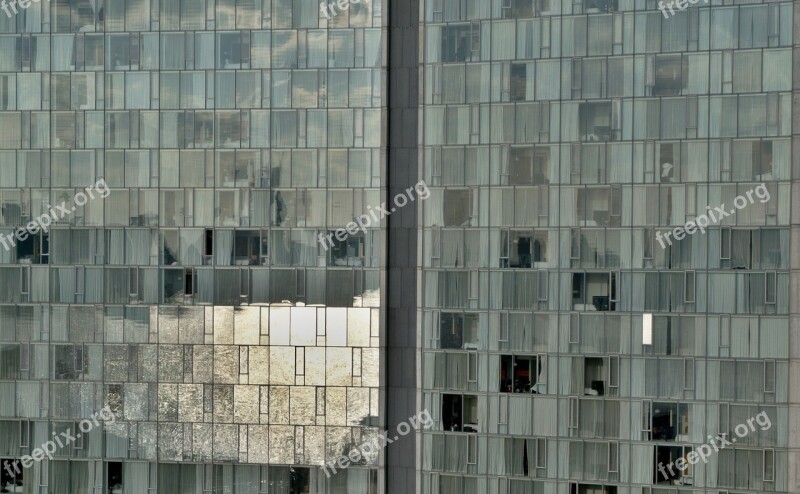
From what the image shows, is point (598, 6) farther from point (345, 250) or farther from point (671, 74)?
point (345, 250)

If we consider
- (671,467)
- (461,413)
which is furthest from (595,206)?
(671,467)

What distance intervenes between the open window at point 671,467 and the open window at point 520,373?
18.4ft

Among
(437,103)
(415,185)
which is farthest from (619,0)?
(415,185)

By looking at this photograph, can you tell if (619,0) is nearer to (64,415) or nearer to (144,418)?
(144,418)

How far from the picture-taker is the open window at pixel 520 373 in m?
35.2

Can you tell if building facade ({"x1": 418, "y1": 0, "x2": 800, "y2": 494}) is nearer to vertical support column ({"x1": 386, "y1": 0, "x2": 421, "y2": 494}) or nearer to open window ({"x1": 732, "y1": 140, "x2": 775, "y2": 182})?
open window ({"x1": 732, "y1": 140, "x2": 775, "y2": 182})

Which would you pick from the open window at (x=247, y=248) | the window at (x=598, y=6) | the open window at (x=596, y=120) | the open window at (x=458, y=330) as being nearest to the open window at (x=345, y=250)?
the open window at (x=247, y=248)

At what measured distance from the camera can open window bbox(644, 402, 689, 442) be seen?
1348 inches

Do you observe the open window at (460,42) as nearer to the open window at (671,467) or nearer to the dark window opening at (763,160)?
the dark window opening at (763,160)

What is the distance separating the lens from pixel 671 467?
3434 centimetres

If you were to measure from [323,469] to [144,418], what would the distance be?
27.0ft

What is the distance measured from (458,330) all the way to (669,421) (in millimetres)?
9326

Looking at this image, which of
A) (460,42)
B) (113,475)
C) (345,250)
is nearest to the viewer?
(460,42)

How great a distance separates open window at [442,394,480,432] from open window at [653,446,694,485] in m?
7.58
